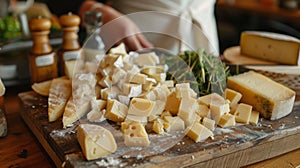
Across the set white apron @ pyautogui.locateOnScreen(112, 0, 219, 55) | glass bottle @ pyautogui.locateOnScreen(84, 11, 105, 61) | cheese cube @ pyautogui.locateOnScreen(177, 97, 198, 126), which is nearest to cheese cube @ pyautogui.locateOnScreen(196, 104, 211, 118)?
cheese cube @ pyautogui.locateOnScreen(177, 97, 198, 126)

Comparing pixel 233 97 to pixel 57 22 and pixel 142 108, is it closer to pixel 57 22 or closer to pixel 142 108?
pixel 142 108

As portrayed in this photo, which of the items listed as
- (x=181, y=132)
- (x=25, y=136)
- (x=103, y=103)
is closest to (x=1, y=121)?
(x=25, y=136)

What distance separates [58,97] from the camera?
2.43ft

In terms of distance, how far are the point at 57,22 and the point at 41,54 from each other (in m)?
0.34

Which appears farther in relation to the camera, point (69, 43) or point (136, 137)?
point (69, 43)

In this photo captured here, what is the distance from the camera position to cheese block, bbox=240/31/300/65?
915 mm

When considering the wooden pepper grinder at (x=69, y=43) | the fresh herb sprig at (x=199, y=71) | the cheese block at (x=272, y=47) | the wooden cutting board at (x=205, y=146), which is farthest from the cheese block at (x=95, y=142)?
the cheese block at (x=272, y=47)

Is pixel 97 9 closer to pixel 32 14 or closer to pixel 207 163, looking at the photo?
pixel 32 14

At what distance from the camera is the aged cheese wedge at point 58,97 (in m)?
0.70

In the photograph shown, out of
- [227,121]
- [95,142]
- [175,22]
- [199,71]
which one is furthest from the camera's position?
[175,22]

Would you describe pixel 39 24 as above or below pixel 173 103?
above

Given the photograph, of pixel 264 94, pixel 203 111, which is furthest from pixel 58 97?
pixel 264 94

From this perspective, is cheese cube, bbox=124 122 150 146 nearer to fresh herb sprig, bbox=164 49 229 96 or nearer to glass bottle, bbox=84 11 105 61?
fresh herb sprig, bbox=164 49 229 96

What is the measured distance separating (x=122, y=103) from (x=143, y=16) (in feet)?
1.69
